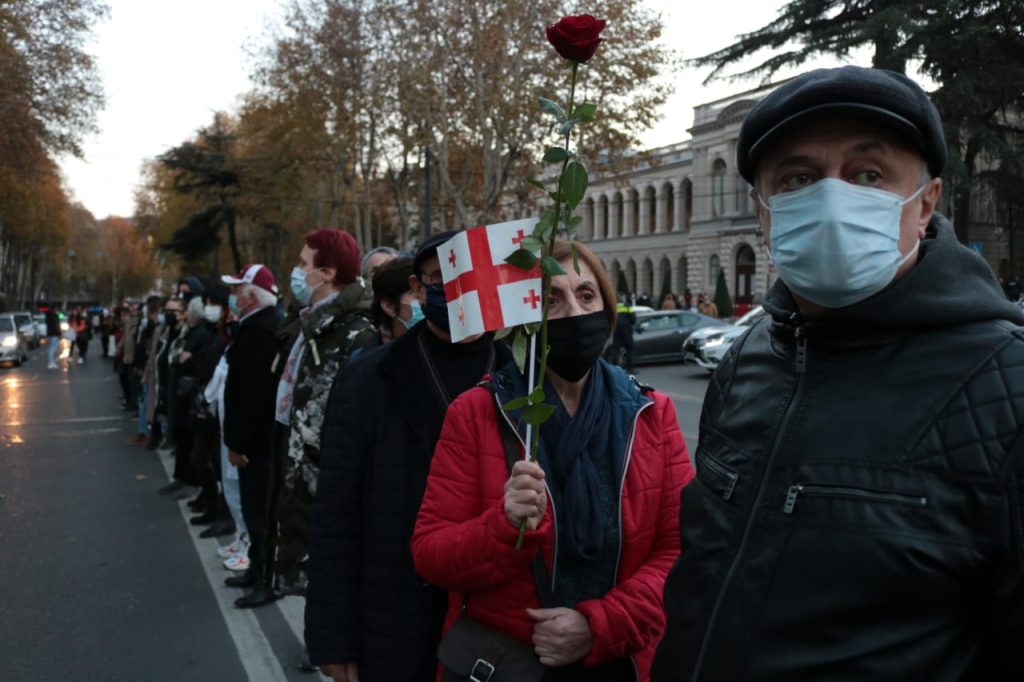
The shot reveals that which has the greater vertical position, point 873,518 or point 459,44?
point 459,44

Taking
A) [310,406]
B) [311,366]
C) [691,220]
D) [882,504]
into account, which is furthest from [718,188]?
[882,504]

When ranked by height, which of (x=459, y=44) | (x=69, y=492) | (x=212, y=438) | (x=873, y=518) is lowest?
(x=69, y=492)

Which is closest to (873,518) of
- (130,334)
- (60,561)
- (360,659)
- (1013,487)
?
(1013,487)

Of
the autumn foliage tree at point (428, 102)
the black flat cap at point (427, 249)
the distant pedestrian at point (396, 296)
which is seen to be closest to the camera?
the black flat cap at point (427, 249)

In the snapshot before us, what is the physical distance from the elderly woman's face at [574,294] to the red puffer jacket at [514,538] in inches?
11.2

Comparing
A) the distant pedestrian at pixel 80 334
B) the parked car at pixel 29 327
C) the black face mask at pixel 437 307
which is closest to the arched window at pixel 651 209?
the parked car at pixel 29 327

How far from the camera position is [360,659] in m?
2.94

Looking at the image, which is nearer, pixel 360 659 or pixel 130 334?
pixel 360 659

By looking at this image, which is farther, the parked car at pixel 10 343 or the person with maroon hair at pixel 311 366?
the parked car at pixel 10 343

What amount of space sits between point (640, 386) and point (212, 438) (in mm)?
6313

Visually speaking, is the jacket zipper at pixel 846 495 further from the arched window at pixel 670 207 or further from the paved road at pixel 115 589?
the arched window at pixel 670 207

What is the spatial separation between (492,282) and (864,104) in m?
0.91

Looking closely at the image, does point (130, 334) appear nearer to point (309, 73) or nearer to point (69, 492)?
point (69, 492)

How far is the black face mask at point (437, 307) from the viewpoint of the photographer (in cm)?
311
